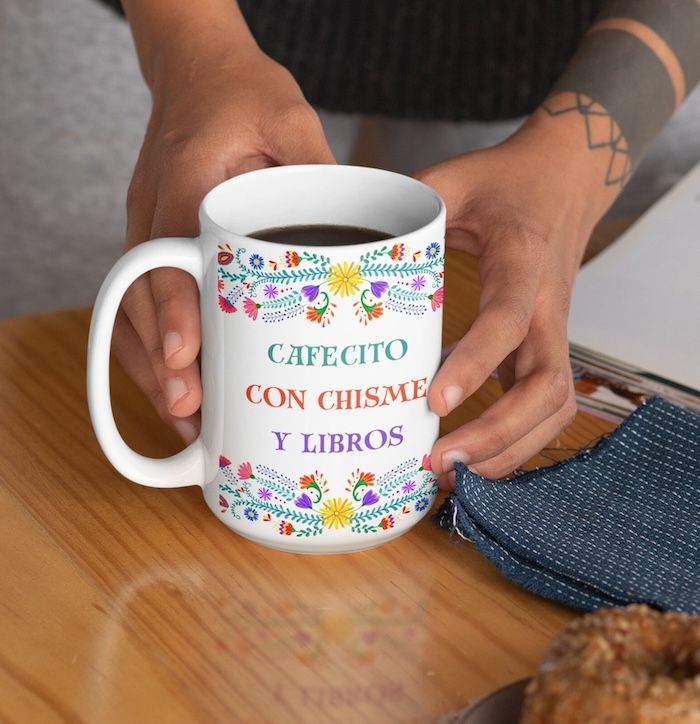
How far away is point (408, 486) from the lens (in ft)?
1.74

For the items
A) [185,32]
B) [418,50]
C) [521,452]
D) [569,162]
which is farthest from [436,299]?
[418,50]

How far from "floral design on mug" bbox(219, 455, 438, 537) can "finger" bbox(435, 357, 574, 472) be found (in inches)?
1.0

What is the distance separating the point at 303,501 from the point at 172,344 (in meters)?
0.10

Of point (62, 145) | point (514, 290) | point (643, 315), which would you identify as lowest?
point (62, 145)

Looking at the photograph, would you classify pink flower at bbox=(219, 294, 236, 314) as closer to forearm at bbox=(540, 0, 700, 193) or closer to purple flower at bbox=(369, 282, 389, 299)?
purple flower at bbox=(369, 282, 389, 299)

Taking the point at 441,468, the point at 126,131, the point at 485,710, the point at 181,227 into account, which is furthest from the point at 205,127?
the point at 126,131

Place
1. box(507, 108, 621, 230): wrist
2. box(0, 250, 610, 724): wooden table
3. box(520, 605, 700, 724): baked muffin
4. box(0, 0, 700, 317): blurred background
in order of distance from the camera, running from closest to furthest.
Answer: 1. box(520, 605, 700, 724): baked muffin
2. box(0, 250, 610, 724): wooden table
3. box(507, 108, 621, 230): wrist
4. box(0, 0, 700, 317): blurred background

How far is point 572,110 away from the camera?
0.78 m

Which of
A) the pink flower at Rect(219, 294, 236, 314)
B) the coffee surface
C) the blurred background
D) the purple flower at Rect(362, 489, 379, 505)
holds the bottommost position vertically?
the blurred background

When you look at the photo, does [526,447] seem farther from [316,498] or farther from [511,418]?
[316,498]

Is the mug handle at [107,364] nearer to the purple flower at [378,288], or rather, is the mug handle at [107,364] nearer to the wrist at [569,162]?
the purple flower at [378,288]

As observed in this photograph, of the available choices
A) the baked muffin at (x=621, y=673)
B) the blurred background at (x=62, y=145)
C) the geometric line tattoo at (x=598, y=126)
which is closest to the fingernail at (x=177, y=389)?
the baked muffin at (x=621, y=673)

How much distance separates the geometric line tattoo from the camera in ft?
2.56

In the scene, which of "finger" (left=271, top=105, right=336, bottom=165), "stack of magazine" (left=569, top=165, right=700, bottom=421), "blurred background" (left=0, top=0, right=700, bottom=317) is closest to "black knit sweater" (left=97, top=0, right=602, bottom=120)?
"stack of magazine" (left=569, top=165, right=700, bottom=421)
